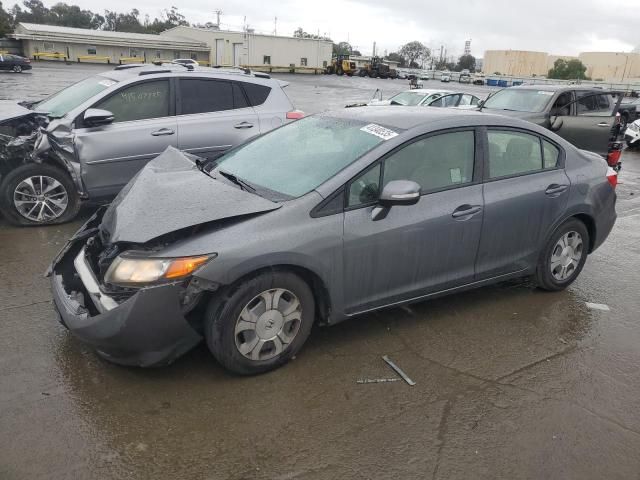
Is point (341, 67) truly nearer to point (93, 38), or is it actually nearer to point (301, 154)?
point (93, 38)

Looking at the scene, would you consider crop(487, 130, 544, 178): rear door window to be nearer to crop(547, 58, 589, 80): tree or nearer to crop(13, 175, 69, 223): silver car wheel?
crop(13, 175, 69, 223): silver car wheel

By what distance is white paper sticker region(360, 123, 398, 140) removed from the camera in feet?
12.1

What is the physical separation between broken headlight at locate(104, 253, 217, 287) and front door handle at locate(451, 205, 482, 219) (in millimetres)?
1811

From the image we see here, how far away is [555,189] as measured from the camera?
4406 mm

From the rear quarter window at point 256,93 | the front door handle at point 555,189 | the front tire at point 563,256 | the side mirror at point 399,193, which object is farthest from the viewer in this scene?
the rear quarter window at point 256,93

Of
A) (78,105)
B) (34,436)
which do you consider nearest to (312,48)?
(78,105)

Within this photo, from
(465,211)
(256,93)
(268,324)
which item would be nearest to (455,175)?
(465,211)

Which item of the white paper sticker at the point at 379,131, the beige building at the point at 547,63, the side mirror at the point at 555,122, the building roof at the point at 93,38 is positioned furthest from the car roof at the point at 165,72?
the beige building at the point at 547,63

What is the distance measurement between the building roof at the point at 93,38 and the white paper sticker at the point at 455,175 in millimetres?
60824

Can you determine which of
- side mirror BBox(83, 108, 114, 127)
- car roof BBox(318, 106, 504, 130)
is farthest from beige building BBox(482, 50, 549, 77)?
car roof BBox(318, 106, 504, 130)

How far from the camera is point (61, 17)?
346 ft

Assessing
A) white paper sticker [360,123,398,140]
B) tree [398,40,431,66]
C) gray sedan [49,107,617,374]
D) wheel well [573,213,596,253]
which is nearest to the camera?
gray sedan [49,107,617,374]

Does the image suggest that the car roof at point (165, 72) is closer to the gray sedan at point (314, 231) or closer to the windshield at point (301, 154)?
the gray sedan at point (314, 231)

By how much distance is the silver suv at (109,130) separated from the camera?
581cm
